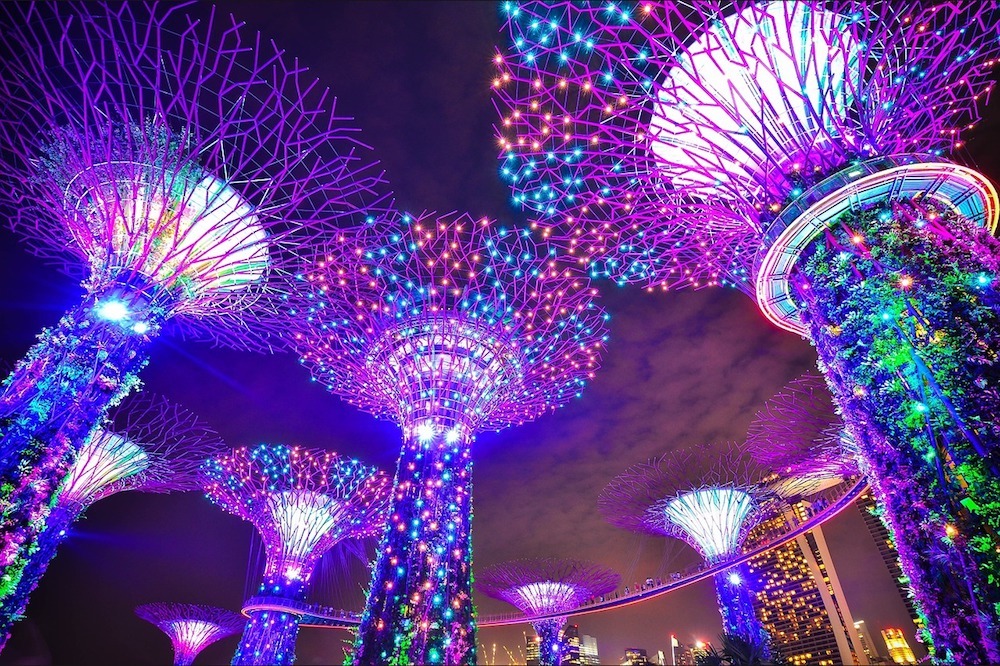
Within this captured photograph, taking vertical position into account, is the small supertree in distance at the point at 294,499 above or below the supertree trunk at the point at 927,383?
above

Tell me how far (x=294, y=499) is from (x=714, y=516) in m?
17.0

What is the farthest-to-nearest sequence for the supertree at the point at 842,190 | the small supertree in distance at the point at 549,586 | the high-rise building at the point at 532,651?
the high-rise building at the point at 532,651 < the small supertree in distance at the point at 549,586 < the supertree at the point at 842,190

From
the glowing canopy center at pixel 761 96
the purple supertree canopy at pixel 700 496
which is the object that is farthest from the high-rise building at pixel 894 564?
the glowing canopy center at pixel 761 96

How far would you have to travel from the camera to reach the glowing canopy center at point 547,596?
2720cm

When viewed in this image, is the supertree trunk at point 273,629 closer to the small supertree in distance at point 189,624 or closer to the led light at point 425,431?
the led light at point 425,431

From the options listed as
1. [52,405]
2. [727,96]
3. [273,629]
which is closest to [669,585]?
[273,629]

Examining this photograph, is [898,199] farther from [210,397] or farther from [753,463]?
[210,397]

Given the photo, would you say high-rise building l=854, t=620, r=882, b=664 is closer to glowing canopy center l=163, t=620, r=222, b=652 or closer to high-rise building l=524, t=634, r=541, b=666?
high-rise building l=524, t=634, r=541, b=666

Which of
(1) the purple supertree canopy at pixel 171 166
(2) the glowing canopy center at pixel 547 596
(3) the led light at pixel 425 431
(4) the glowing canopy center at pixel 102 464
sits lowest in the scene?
(2) the glowing canopy center at pixel 547 596

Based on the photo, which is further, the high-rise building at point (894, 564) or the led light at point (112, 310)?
the led light at point (112, 310)

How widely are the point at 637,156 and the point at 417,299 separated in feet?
20.4

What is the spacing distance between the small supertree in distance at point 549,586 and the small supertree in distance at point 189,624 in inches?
551

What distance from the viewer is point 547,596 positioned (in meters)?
27.3

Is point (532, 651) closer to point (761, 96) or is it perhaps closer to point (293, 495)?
point (293, 495)
